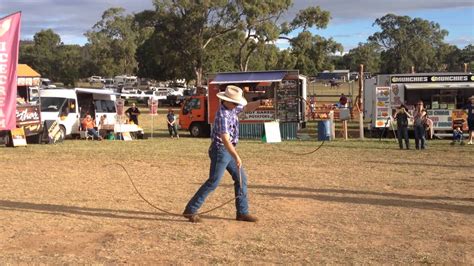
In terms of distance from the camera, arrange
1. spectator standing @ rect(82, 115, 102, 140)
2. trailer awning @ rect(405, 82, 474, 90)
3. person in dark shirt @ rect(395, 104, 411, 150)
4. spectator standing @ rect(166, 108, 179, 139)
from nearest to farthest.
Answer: person in dark shirt @ rect(395, 104, 411, 150) < trailer awning @ rect(405, 82, 474, 90) < spectator standing @ rect(82, 115, 102, 140) < spectator standing @ rect(166, 108, 179, 139)

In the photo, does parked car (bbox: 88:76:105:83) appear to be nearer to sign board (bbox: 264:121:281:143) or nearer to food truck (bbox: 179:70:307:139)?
food truck (bbox: 179:70:307:139)

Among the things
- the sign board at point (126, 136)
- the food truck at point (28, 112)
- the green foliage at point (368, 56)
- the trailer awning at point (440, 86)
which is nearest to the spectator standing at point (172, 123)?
the sign board at point (126, 136)

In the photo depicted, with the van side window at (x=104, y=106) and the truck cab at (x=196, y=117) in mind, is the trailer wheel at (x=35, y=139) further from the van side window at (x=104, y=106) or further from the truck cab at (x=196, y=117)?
the truck cab at (x=196, y=117)

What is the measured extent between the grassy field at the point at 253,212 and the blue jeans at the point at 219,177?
26cm

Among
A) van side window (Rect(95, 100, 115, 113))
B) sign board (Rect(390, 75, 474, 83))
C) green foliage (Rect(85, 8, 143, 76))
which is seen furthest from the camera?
green foliage (Rect(85, 8, 143, 76))

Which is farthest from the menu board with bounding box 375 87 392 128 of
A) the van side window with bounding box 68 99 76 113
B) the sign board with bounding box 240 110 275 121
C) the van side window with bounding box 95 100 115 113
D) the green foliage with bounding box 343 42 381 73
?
the green foliage with bounding box 343 42 381 73

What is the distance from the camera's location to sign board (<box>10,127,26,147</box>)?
18000 mm

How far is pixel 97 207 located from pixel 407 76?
55.7 feet

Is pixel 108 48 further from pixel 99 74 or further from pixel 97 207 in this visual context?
pixel 97 207

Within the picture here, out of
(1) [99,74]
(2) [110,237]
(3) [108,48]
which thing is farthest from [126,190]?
(1) [99,74]

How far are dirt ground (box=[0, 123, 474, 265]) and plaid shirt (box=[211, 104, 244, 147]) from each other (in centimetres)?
112

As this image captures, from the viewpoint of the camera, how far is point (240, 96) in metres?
7.02

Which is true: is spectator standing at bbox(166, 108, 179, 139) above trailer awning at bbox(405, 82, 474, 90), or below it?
below

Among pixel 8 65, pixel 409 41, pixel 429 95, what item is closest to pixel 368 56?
pixel 409 41
